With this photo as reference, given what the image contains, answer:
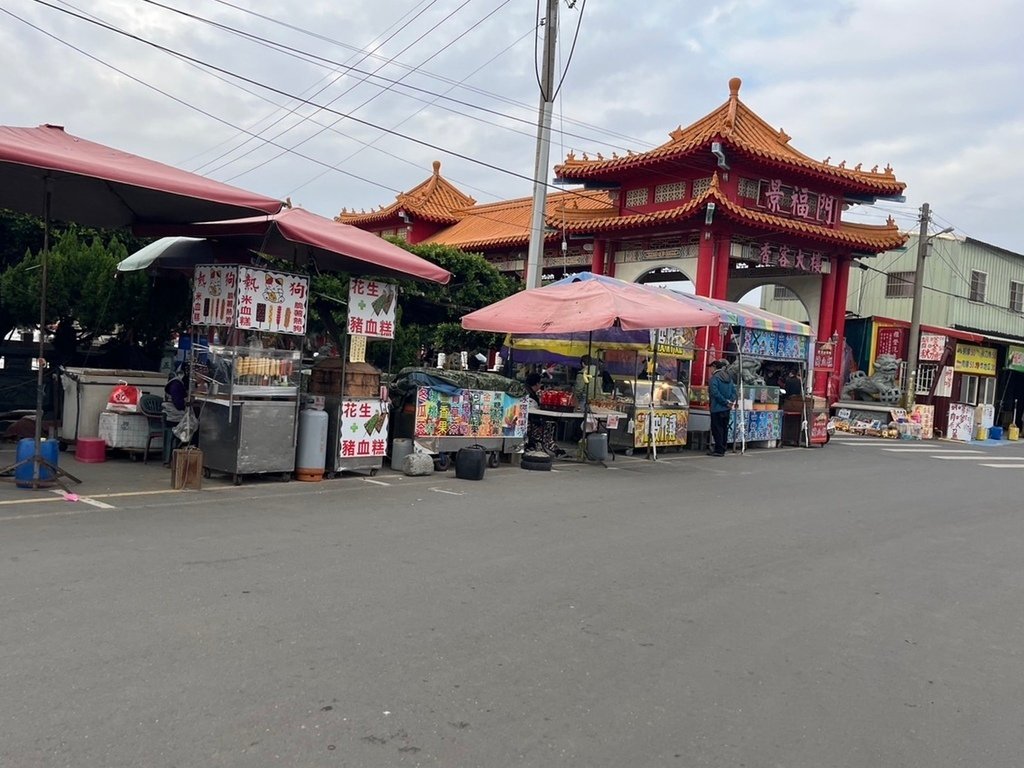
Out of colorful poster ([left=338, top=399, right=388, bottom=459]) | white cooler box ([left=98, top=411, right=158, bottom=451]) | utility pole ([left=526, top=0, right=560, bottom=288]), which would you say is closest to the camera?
colorful poster ([left=338, top=399, right=388, bottom=459])

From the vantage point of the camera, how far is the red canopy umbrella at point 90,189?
753cm

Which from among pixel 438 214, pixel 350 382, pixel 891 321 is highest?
pixel 438 214

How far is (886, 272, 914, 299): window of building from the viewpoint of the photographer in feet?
106

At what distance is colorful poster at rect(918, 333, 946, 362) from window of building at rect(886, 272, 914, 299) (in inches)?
224

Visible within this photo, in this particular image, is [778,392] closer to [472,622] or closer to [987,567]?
[987,567]

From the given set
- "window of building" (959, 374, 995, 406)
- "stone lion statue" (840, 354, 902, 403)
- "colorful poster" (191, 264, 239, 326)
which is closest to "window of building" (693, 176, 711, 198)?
"stone lion statue" (840, 354, 902, 403)

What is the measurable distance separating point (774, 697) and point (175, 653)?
3.00 meters

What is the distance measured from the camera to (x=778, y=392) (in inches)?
736

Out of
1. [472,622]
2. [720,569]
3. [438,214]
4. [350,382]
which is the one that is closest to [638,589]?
[720,569]

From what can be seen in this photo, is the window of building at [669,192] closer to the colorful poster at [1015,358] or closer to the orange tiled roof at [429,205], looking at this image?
the orange tiled roof at [429,205]

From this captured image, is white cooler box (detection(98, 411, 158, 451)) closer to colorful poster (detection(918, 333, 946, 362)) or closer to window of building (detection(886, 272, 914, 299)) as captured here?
colorful poster (detection(918, 333, 946, 362))

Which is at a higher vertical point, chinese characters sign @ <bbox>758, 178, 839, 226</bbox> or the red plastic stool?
chinese characters sign @ <bbox>758, 178, 839, 226</bbox>

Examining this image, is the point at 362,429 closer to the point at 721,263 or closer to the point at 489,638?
the point at 489,638

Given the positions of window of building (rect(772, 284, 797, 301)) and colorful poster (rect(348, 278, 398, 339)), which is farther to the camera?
window of building (rect(772, 284, 797, 301))
